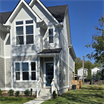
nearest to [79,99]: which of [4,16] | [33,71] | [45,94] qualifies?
[45,94]

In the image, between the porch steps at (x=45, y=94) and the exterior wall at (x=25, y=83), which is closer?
the porch steps at (x=45, y=94)

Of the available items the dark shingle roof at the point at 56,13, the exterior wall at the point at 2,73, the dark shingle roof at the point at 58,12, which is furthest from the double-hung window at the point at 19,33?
the dark shingle roof at the point at 58,12

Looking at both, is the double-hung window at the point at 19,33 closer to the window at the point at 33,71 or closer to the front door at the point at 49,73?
the window at the point at 33,71

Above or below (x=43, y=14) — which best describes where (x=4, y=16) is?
above

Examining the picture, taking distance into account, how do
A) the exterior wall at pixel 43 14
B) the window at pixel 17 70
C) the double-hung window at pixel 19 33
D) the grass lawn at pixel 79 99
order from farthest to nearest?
the exterior wall at pixel 43 14 < the double-hung window at pixel 19 33 < the window at pixel 17 70 < the grass lawn at pixel 79 99

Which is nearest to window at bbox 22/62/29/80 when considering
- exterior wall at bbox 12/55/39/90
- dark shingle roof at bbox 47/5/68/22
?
exterior wall at bbox 12/55/39/90

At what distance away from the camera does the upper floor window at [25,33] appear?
41.8 ft

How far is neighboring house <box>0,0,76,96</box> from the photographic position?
1231 centimetres

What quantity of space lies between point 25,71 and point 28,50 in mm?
1819

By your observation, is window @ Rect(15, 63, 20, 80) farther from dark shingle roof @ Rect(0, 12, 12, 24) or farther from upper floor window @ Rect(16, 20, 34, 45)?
dark shingle roof @ Rect(0, 12, 12, 24)

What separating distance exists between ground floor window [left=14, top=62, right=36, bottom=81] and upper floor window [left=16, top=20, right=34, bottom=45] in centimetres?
193

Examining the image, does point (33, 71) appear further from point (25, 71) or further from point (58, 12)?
point (58, 12)

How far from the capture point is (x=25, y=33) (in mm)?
12797

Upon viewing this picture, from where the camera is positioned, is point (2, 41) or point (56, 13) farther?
point (56, 13)
